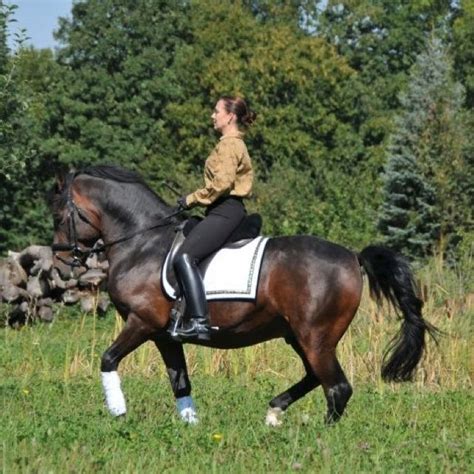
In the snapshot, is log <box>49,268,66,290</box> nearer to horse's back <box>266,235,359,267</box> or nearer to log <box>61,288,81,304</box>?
log <box>61,288,81,304</box>

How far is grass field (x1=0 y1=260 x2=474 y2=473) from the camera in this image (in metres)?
7.89

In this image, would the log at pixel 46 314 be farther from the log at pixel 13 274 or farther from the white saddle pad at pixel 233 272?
the white saddle pad at pixel 233 272

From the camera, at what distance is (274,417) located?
10492mm

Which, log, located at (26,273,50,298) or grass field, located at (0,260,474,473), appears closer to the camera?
grass field, located at (0,260,474,473)

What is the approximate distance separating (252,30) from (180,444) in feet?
195

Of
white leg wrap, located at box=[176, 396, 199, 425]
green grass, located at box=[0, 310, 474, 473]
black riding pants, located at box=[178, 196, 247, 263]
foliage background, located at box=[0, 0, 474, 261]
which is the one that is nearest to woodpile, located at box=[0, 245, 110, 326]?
green grass, located at box=[0, 310, 474, 473]

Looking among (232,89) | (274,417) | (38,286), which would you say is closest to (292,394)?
(274,417)

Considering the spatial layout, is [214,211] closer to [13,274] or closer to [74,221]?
[74,221]

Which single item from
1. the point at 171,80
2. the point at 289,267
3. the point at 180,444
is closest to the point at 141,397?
the point at 289,267

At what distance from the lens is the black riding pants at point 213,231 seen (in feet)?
34.3

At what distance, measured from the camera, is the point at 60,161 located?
53.8 m

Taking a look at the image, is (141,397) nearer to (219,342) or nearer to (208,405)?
(208,405)

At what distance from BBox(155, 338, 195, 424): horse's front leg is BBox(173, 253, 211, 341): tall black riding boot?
1.99 ft

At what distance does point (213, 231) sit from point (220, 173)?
18.2 inches
